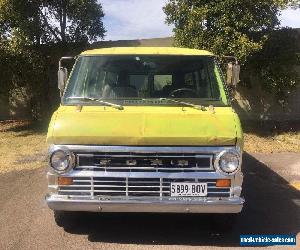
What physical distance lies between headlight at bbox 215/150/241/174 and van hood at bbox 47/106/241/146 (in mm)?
110

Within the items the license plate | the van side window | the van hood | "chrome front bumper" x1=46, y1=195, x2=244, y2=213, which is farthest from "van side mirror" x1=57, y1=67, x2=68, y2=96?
the license plate

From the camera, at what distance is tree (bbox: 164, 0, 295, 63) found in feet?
39.1

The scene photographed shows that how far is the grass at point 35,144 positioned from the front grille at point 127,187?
4.57 metres

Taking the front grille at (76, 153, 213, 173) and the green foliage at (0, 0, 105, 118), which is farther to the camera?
the green foliage at (0, 0, 105, 118)

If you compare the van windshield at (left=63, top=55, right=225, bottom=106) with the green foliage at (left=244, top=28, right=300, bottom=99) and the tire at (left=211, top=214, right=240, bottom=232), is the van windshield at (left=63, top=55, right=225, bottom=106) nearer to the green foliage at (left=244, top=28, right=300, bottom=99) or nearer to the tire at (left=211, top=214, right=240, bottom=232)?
the tire at (left=211, top=214, right=240, bottom=232)

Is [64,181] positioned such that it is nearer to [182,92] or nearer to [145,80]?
[145,80]

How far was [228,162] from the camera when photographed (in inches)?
194

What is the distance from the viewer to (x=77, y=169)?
4957 mm

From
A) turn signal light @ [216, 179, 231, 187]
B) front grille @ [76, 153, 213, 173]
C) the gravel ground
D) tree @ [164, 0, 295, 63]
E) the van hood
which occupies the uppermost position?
tree @ [164, 0, 295, 63]

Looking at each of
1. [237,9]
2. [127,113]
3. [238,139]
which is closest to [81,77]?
[127,113]

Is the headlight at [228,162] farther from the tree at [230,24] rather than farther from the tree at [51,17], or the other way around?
the tree at [51,17]

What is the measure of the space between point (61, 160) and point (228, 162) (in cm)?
177

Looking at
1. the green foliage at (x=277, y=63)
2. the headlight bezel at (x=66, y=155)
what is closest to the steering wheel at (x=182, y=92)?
the headlight bezel at (x=66, y=155)

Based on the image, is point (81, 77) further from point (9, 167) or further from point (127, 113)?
point (9, 167)
